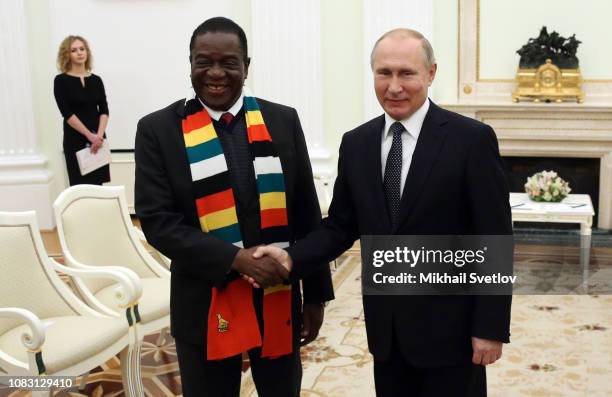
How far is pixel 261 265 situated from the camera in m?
2.13

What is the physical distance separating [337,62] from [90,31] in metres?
2.41

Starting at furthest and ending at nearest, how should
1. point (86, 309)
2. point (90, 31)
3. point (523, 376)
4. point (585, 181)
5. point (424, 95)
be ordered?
1. point (90, 31)
2. point (585, 181)
3. point (523, 376)
4. point (86, 309)
5. point (424, 95)

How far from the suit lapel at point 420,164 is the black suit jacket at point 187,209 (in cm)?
33

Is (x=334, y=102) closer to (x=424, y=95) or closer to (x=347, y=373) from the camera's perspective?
(x=347, y=373)

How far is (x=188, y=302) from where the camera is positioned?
88.3 inches

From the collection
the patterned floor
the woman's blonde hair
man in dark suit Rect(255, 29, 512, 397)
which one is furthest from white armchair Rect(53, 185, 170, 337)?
the woman's blonde hair

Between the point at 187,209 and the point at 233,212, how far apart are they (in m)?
0.13

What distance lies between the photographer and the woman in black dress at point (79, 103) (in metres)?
6.59

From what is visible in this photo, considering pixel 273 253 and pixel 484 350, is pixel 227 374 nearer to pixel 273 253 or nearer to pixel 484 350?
pixel 273 253

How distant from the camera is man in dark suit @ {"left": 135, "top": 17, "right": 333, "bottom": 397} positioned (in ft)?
6.97

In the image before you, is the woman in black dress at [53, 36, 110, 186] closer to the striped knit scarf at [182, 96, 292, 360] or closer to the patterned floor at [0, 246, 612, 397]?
the patterned floor at [0, 246, 612, 397]

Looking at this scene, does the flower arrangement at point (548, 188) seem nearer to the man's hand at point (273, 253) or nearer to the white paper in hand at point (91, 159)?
the white paper in hand at point (91, 159)

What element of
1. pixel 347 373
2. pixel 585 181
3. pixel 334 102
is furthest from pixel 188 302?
pixel 585 181

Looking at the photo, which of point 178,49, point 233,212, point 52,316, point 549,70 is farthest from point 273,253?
point 178,49
